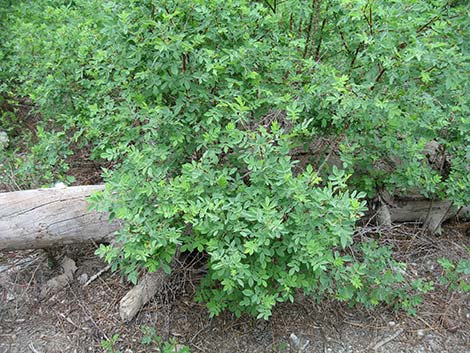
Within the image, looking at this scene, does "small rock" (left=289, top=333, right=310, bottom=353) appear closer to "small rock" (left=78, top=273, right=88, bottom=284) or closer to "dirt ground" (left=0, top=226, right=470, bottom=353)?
"dirt ground" (left=0, top=226, right=470, bottom=353)

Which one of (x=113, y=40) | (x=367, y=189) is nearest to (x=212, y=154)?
(x=113, y=40)

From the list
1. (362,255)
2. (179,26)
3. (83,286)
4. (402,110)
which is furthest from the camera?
(83,286)

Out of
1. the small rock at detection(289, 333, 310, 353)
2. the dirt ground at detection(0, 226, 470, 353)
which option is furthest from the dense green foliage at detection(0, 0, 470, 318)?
the small rock at detection(289, 333, 310, 353)

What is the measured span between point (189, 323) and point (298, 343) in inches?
27.9

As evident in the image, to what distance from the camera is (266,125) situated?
110 inches

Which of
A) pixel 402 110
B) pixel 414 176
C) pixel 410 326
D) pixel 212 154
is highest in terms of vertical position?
pixel 402 110

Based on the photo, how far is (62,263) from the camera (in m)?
3.50

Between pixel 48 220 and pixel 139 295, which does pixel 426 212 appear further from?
Result: pixel 48 220

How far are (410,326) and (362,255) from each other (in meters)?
0.60

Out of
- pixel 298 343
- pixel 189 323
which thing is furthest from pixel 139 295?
pixel 298 343

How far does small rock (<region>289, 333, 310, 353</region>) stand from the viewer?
302 cm

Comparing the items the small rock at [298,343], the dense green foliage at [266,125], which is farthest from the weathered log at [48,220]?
the small rock at [298,343]

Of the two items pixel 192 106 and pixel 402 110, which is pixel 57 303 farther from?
pixel 402 110

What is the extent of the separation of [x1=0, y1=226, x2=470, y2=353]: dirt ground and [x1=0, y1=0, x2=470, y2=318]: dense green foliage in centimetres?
26
